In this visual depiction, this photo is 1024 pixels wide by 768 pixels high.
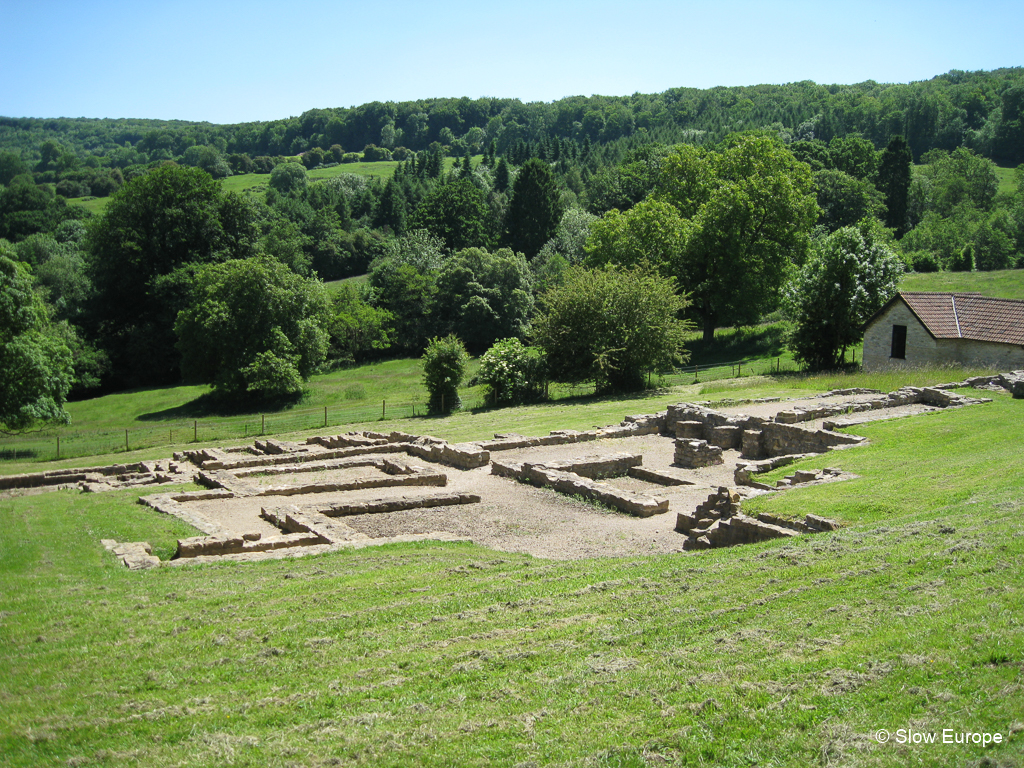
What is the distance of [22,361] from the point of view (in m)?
36.5

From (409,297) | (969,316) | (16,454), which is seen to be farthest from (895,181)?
(16,454)

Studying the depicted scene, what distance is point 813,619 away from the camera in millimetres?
9852

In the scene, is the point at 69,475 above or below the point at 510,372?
below

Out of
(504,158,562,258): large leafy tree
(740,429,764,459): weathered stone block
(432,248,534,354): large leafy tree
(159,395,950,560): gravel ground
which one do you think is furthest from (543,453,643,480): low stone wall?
(504,158,562,258): large leafy tree

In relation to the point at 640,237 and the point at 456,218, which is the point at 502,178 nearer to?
the point at 456,218

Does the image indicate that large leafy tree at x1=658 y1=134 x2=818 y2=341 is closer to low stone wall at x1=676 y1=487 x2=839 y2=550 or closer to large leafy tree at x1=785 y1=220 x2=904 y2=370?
large leafy tree at x1=785 y1=220 x2=904 y2=370

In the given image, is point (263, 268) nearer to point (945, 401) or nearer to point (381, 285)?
point (381, 285)

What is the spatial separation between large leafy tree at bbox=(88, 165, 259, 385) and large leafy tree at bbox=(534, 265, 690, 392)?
33.9m

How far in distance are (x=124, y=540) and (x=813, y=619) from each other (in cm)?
1593

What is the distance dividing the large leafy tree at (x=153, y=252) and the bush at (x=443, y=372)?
31.0m

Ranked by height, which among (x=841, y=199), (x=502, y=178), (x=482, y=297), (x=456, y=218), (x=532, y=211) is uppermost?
(x=502, y=178)

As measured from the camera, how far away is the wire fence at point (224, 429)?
36.7 meters

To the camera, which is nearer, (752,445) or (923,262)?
(752,445)

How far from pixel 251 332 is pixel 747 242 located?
34043 millimetres
